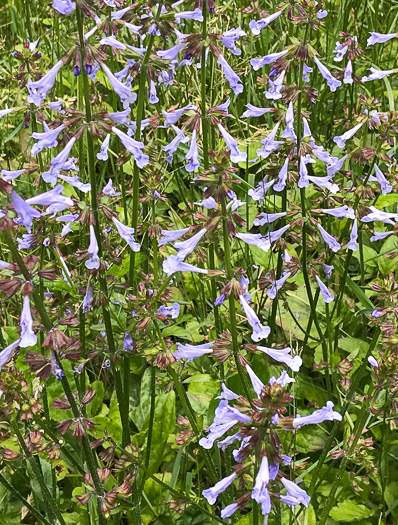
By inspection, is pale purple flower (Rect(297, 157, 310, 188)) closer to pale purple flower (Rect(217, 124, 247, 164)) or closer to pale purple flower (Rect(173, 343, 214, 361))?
pale purple flower (Rect(217, 124, 247, 164))

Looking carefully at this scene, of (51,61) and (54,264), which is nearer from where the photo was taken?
(54,264)

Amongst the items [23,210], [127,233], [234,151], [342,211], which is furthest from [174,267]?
[342,211]

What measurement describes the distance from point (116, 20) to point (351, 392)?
5.26 ft

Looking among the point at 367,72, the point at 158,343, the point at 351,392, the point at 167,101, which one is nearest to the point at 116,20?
the point at 158,343

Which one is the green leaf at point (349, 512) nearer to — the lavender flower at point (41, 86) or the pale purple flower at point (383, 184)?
the pale purple flower at point (383, 184)

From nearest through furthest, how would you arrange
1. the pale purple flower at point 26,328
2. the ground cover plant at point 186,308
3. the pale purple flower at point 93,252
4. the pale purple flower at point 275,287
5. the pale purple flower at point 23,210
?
the pale purple flower at point 23,210, the pale purple flower at point 26,328, the ground cover plant at point 186,308, the pale purple flower at point 93,252, the pale purple flower at point 275,287

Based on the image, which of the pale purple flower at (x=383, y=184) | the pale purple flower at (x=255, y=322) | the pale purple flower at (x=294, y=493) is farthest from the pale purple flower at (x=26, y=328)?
the pale purple flower at (x=383, y=184)

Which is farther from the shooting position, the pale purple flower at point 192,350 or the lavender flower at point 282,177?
the lavender flower at point 282,177

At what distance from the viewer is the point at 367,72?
479 cm

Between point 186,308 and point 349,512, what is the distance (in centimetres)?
148

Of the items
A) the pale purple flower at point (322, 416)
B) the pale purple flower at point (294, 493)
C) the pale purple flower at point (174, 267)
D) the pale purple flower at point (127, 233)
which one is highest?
the pale purple flower at point (127, 233)

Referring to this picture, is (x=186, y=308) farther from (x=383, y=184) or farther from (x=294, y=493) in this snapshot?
(x=294, y=493)

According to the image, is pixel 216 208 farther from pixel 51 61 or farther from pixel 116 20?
pixel 51 61

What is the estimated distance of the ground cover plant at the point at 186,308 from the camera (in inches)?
73.5
